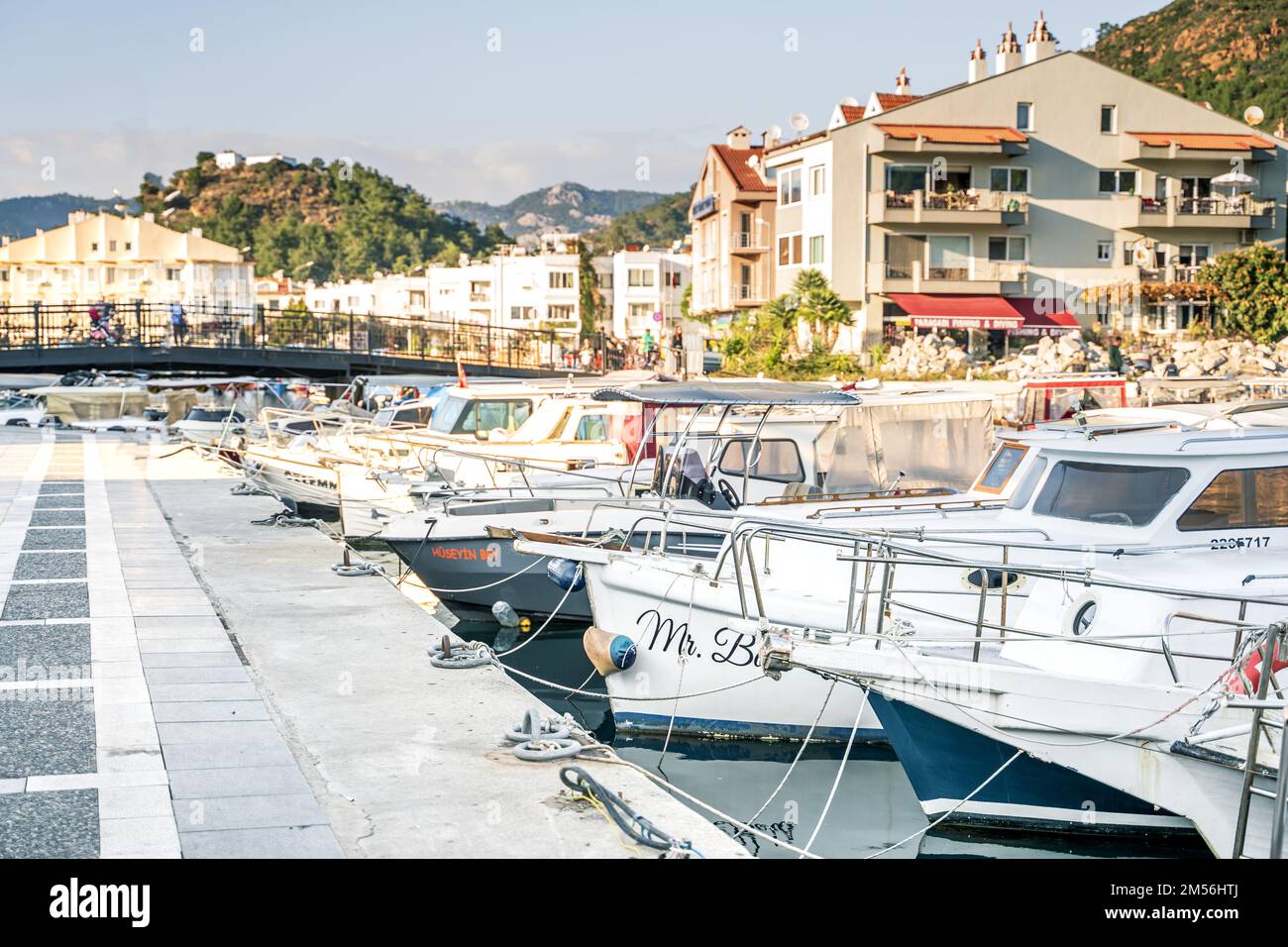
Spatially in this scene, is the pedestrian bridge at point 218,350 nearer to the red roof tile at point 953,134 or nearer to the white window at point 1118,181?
the red roof tile at point 953,134

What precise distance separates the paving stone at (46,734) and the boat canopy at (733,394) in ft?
24.3

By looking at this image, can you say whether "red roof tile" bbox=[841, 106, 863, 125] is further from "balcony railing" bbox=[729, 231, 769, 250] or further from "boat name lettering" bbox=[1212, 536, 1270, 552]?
"boat name lettering" bbox=[1212, 536, 1270, 552]

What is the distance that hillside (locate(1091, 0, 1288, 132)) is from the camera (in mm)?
100125

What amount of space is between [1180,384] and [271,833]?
19454mm

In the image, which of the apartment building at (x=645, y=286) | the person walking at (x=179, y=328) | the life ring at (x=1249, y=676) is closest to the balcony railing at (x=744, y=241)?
the person walking at (x=179, y=328)

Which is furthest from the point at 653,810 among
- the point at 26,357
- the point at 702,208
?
the point at 702,208

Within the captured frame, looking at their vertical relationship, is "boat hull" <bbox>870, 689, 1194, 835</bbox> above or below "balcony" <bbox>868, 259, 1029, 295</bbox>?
below

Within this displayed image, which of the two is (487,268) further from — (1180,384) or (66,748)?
(66,748)

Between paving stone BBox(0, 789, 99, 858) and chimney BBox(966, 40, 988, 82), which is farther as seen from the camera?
chimney BBox(966, 40, 988, 82)

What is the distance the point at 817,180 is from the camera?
2379 inches

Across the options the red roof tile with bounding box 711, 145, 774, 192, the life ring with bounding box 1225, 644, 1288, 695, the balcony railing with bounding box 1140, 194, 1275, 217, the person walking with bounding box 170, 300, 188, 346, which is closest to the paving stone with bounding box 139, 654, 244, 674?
the life ring with bounding box 1225, 644, 1288, 695

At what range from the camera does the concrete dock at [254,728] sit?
6895 millimetres

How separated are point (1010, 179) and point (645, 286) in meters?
58.9

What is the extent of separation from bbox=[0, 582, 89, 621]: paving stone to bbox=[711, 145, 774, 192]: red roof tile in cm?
6079
